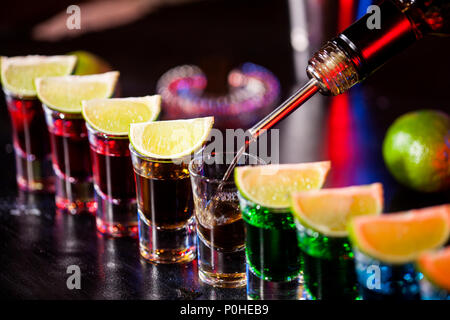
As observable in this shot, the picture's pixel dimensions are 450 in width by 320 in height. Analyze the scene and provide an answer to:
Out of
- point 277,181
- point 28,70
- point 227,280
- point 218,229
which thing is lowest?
point 227,280

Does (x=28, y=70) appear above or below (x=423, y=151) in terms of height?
above

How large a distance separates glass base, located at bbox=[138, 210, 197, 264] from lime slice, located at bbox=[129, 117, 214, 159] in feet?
0.48

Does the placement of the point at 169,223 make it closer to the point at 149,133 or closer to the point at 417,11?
the point at 149,133

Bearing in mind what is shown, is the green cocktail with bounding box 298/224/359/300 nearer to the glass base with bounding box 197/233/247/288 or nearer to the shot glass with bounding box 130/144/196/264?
the glass base with bounding box 197/233/247/288

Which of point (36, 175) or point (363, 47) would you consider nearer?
point (363, 47)

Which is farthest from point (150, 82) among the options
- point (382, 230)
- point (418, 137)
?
point (382, 230)

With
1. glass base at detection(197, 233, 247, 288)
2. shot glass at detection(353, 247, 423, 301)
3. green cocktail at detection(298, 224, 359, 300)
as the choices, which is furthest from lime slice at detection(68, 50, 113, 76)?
shot glass at detection(353, 247, 423, 301)

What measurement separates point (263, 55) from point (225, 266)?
1.68m

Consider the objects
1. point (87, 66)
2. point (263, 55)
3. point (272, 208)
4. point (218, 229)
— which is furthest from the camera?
point (263, 55)

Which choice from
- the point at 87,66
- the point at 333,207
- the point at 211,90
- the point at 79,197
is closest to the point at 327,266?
the point at 333,207

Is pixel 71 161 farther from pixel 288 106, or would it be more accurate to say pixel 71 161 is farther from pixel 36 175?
pixel 288 106

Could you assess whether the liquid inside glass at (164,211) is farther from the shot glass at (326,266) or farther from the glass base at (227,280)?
the shot glass at (326,266)

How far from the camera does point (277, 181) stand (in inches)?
41.5

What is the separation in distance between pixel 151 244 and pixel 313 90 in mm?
457
